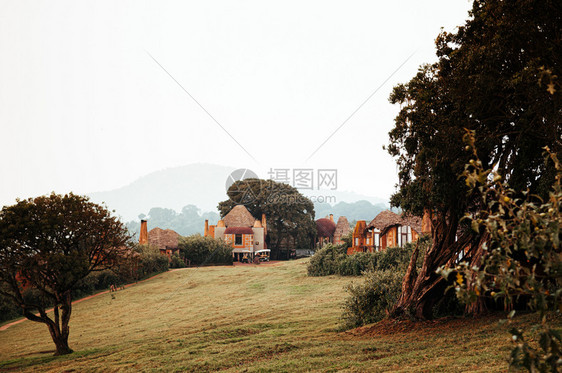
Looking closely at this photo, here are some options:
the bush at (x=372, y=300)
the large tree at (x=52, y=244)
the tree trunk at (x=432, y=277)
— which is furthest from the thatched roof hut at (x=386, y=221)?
the large tree at (x=52, y=244)

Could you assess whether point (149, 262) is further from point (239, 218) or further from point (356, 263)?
point (356, 263)

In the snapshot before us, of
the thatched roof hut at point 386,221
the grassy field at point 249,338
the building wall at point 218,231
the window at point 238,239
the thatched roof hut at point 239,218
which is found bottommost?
the grassy field at point 249,338

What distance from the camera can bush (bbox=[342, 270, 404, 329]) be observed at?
1351 centimetres

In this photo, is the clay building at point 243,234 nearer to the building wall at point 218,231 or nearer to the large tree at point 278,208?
the building wall at point 218,231

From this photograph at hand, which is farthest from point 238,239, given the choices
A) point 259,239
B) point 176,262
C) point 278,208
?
point 176,262

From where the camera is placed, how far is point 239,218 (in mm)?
55438

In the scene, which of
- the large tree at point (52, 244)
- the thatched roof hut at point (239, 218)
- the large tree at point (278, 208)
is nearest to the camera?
the large tree at point (52, 244)

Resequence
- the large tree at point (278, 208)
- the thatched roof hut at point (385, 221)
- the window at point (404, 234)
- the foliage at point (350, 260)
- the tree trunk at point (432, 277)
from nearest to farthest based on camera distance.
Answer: the tree trunk at point (432, 277) → the foliage at point (350, 260) → the window at point (404, 234) → the thatched roof hut at point (385, 221) → the large tree at point (278, 208)

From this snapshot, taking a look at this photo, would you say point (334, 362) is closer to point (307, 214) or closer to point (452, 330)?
point (452, 330)

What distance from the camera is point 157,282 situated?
3338 cm

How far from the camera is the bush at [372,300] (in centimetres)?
1351

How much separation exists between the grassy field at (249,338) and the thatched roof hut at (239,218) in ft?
91.0

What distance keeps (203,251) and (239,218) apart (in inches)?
376

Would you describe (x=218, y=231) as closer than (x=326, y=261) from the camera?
No
